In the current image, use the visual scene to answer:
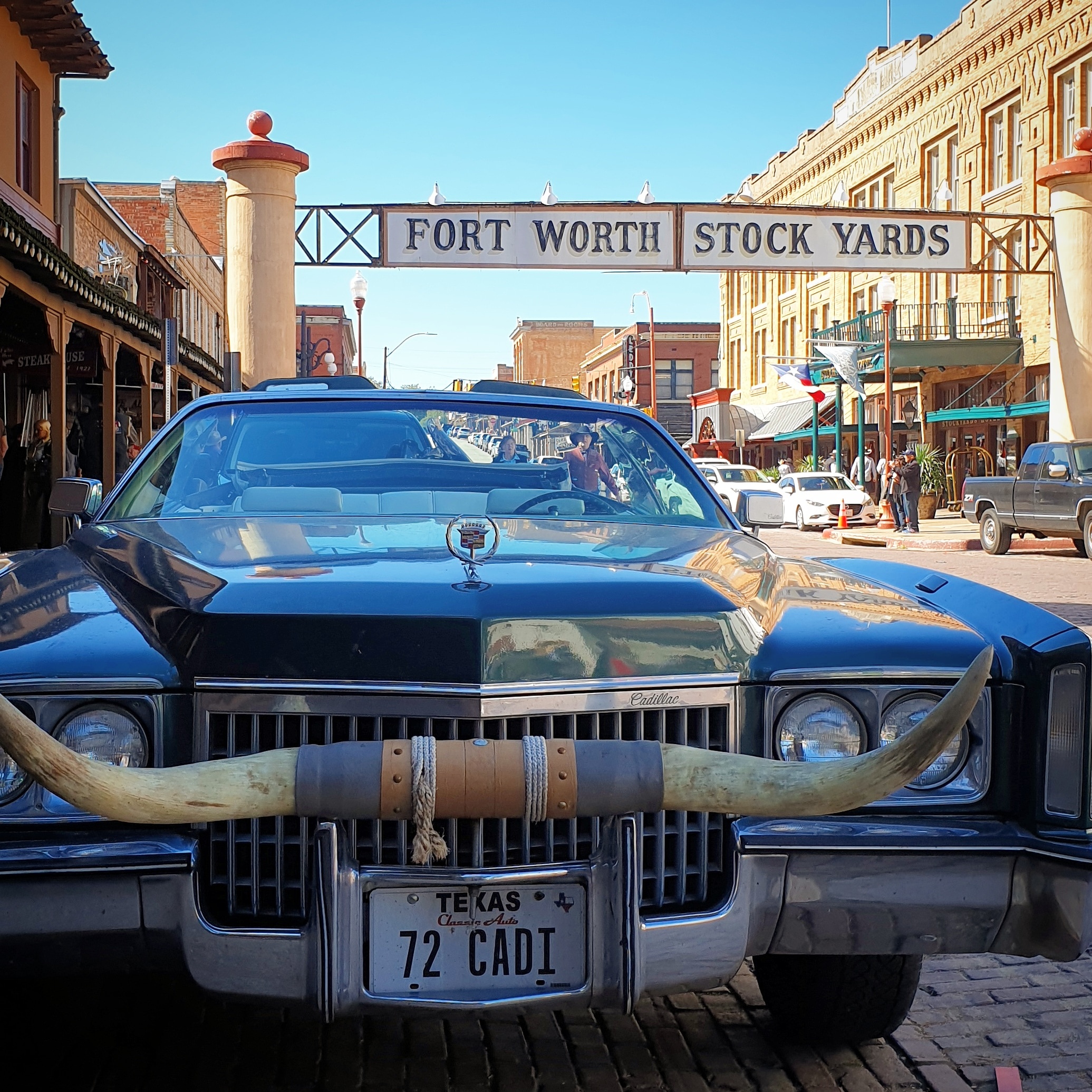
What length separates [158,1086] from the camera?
310 cm

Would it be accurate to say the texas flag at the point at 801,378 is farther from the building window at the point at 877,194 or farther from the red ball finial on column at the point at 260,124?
the red ball finial on column at the point at 260,124

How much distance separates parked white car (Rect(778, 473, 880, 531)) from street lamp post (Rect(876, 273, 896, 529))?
489 mm

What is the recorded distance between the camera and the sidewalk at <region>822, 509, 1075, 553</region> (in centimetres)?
2281

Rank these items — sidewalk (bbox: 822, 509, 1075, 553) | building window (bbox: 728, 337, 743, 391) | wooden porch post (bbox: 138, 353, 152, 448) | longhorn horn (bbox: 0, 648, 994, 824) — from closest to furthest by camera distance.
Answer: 1. longhorn horn (bbox: 0, 648, 994, 824)
2. wooden porch post (bbox: 138, 353, 152, 448)
3. sidewalk (bbox: 822, 509, 1075, 553)
4. building window (bbox: 728, 337, 743, 391)

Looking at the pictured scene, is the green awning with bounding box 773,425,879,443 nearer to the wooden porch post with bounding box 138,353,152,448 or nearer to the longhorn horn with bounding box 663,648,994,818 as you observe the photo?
the wooden porch post with bounding box 138,353,152,448

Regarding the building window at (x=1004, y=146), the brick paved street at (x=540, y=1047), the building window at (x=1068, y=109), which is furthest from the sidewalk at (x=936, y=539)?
the brick paved street at (x=540, y=1047)

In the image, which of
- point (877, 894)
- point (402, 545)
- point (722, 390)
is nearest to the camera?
point (877, 894)

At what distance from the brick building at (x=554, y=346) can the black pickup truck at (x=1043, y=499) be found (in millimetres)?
95605

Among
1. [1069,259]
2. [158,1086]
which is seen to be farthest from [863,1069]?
[1069,259]

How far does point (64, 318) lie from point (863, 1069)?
12915 mm

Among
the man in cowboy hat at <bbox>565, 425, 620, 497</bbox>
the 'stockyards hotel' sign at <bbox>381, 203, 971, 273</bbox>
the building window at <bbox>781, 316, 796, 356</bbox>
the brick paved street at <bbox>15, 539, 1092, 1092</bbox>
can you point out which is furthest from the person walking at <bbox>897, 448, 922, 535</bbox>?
the brick paved street at <bbox>15, 539, 1092, 1092</bbox>

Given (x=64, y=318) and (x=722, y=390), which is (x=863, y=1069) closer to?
(x=64, y=318)

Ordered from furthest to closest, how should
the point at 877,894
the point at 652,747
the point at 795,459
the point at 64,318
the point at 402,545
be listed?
1. the point at 795,459
2. the point at 64,318
3. the point at 402,545
4. the point at 877,894
5. the point at 652,747

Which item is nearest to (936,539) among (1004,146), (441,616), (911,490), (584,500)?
(911,490)
